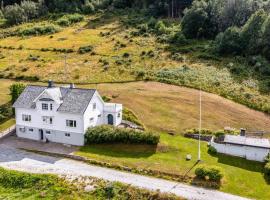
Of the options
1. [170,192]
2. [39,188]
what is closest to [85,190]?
[39,188]

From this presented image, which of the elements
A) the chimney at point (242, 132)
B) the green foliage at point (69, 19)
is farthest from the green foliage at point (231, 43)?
the green foliage at point (69, 19)

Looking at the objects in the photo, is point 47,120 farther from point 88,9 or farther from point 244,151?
point 88,9

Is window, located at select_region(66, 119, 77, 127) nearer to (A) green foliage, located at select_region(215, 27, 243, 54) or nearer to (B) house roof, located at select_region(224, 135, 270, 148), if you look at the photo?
(B) house roof, located at select_region(224, 135, 270, 148)

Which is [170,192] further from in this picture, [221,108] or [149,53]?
[149,53]

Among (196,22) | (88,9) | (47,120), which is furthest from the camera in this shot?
(88,9)

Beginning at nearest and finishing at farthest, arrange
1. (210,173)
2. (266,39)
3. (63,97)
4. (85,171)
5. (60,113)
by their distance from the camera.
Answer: (210,173) → (85,171) → (60,113) → (63,97) → (266,39)

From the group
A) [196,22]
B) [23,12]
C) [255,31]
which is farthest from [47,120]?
[23,12]

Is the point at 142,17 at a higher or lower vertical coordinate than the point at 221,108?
higher

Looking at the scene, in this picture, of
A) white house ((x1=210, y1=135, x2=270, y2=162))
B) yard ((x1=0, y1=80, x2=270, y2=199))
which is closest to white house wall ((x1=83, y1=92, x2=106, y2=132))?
yard ((x1=0, y1=80, x2=270, y2=199))
